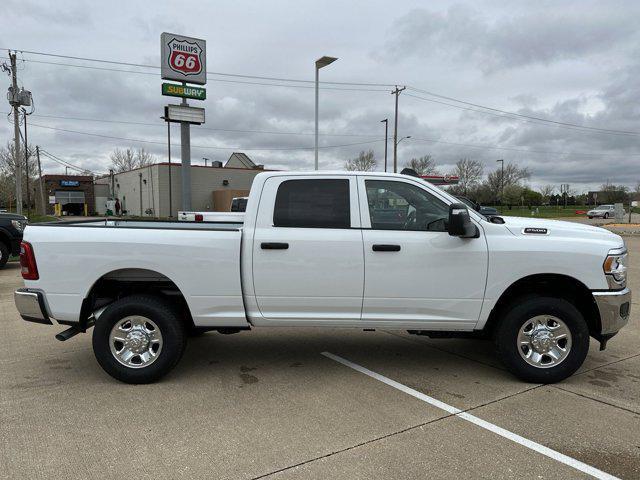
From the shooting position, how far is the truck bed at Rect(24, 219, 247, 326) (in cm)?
436

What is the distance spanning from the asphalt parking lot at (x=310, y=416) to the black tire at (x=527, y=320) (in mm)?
140

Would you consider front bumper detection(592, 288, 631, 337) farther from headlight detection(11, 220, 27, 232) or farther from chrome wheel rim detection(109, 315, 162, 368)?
headlight detection(11, 220, 27, 232)

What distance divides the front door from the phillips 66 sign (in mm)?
22533

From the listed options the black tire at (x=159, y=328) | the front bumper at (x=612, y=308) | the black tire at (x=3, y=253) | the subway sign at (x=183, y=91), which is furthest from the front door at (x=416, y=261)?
the subway sign at (x=183, y=91)

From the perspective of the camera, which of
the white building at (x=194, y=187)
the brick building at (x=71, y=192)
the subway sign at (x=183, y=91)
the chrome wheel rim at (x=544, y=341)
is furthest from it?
the brick building at (x=71, y=192)

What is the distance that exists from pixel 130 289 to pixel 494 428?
11.4ft

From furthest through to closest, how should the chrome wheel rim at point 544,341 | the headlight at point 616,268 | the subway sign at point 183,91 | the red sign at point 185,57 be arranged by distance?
the subway sign at point 183,91 → the red sign at point 185,57 → the chrome wheel rim at point 544,341 → the headlight at point 616,268

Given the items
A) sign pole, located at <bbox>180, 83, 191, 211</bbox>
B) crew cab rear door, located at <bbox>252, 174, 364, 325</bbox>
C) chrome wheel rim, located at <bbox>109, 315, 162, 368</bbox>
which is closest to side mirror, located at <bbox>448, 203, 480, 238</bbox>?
crew cab rear door, located at <bbox>252, 174, 364, 325</bbox>

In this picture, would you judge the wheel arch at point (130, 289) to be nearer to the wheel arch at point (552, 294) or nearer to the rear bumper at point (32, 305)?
the rear bumper at point (32, 305)

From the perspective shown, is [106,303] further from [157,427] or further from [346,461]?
[346,461]

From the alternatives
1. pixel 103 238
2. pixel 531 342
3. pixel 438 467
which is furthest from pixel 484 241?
pixel 103 238

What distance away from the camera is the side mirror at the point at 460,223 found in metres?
4.09

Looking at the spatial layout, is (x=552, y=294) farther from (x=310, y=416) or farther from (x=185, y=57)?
(x=185, y=57)

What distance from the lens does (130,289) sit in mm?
4750
